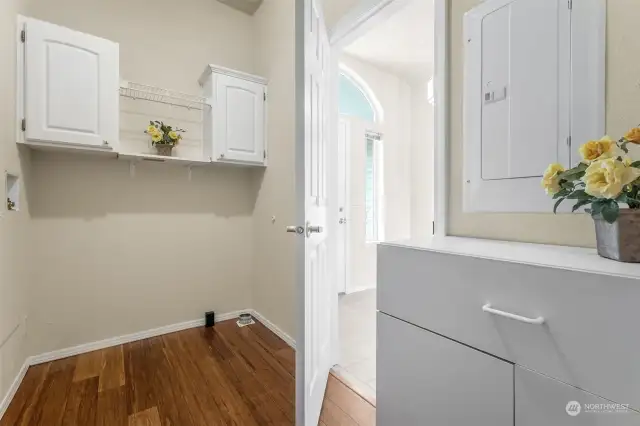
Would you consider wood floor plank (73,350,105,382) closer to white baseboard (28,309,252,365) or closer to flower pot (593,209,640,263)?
white baseboard (28,309,252,365)

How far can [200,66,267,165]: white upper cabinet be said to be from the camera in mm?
2453

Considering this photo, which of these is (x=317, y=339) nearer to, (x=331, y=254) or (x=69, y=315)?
(x=331, y=254)

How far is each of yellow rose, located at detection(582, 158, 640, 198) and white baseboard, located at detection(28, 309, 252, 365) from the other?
280 cm

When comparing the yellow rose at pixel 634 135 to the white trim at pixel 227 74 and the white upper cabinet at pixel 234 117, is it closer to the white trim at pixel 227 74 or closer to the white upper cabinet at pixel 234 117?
the white upper cabinet at pixel 234 117

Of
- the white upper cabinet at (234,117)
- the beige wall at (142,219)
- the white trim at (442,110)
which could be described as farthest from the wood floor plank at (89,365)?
the white trim at (442,110)

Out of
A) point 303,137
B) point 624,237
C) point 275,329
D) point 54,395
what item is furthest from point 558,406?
point 54,395

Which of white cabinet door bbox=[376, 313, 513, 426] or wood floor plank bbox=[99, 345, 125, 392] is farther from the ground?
white cabinet door bbox=[376, 313, 513, 426]

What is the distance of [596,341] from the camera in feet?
2.02

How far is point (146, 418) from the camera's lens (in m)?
1.51

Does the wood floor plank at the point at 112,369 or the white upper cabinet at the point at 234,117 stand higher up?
the white upper cabinet at the point at 234,117

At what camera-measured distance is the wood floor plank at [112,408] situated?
1491 mm

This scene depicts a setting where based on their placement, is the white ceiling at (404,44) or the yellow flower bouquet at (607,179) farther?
the white ceiling at (404,44)

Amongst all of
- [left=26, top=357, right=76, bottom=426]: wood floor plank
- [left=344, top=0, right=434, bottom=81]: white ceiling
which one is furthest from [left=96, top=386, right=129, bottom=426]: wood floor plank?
[left=344, top=0, right=434, bottom=81]: white ceiling

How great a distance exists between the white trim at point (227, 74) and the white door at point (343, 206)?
127 centimetres
